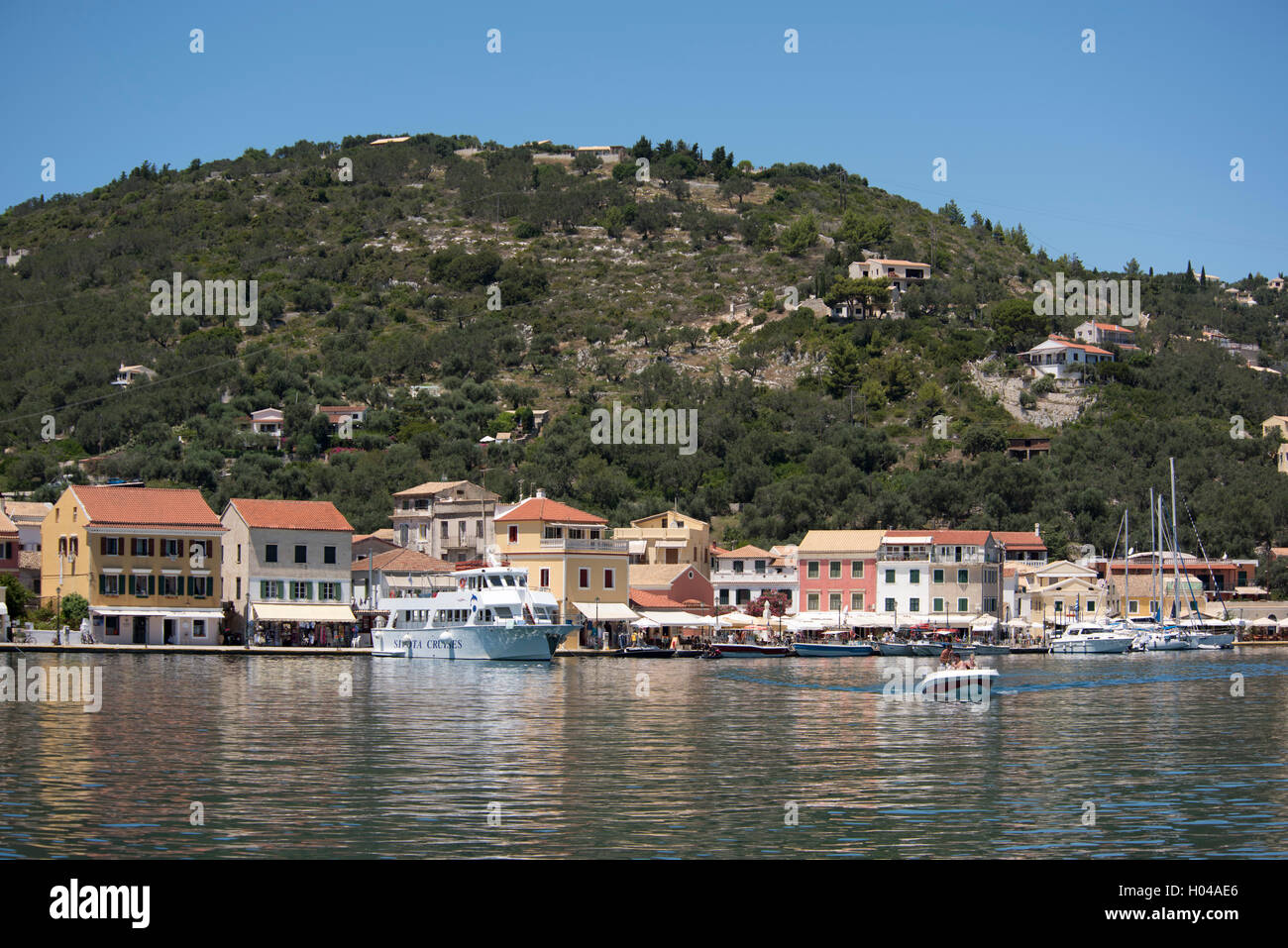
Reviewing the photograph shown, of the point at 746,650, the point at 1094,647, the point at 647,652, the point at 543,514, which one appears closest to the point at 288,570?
the point at 543,514

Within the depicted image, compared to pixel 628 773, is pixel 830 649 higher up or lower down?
lower down

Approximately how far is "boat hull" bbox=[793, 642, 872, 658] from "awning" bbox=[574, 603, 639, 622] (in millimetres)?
10596

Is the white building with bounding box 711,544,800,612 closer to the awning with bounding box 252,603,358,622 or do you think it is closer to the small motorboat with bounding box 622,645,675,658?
the small motorboat with bounding box 622,645,675,658

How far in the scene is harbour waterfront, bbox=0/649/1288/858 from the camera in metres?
20.8

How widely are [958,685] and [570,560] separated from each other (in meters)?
35.7

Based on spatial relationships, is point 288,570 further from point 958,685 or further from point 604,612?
point 958,685

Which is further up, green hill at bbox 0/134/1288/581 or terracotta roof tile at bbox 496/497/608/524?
green hill at bbox 0/134/1288/581

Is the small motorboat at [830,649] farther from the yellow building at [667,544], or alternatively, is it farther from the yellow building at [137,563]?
the yellow building at [137,563]

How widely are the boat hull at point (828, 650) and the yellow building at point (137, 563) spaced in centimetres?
3391

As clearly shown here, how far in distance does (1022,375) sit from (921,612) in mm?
68846

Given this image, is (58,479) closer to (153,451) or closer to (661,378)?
(153,451)

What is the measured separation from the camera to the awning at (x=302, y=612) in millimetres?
75750

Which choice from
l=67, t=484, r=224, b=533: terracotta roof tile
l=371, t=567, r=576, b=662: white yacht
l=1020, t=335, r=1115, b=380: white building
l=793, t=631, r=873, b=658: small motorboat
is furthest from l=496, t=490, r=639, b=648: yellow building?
Result: l=1020, t=335, r=1115, b=380: white building

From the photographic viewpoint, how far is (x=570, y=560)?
8200 cm
